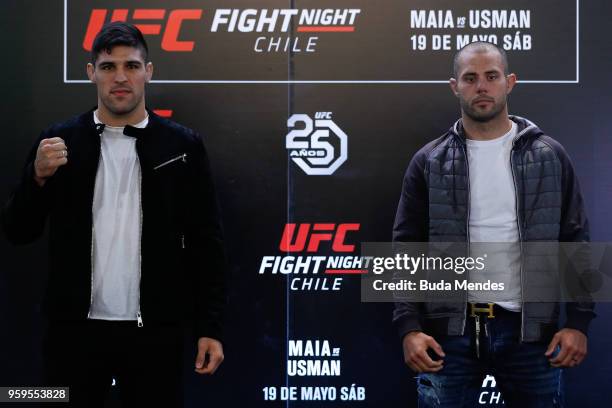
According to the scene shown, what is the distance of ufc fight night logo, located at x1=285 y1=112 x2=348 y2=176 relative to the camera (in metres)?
3.35

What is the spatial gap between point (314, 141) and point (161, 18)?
0.90 meters

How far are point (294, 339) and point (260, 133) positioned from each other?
0.95m

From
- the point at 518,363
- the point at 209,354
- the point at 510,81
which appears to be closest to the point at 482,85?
the point at 510,81

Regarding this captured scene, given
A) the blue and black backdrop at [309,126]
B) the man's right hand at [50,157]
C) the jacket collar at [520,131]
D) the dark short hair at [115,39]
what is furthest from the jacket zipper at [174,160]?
the jacket collar at [520,131]

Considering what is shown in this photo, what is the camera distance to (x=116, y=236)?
8.19ft

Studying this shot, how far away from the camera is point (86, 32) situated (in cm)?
335

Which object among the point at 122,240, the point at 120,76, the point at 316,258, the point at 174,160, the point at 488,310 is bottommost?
the point at 488,310

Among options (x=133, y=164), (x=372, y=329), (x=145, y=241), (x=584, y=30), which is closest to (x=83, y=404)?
(x=145, y=241)

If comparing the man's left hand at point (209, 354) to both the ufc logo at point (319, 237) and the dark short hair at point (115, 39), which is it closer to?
the ufc logo at point (319, 237)

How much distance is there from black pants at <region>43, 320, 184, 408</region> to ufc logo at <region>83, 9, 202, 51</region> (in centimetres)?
143

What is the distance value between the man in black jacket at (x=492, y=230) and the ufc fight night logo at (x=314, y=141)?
1.73 ft

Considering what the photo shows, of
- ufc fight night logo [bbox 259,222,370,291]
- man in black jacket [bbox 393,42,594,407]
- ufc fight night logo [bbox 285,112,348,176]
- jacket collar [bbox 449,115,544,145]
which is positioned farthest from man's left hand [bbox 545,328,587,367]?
ufc fight night logo [bbox 285,112,348,176]

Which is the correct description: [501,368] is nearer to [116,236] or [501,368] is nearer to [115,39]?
[116,236]

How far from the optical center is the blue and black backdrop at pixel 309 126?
3340 mm
